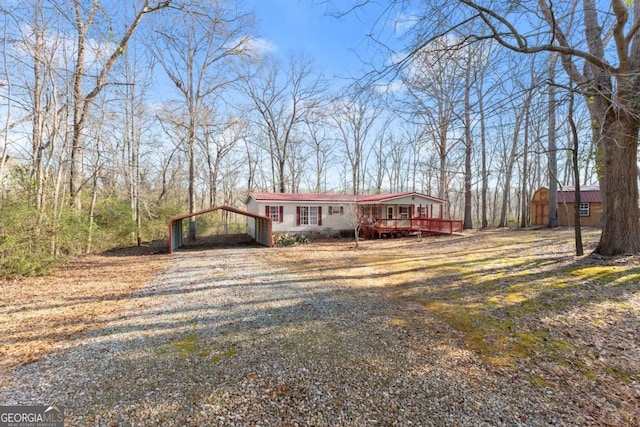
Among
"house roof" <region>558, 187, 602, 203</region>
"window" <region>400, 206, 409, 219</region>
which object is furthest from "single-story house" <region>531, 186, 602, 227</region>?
"window" <region>400, 206, 409, 219</region>

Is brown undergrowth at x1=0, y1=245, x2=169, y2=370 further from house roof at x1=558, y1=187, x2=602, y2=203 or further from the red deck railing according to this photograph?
house roof at x1=558, y1=187, x2=602, y2=203

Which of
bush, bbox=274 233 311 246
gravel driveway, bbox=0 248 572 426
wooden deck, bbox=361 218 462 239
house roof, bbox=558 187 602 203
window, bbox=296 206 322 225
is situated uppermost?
house roof, bbox=558 187 602 203

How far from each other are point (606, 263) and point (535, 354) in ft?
16.6

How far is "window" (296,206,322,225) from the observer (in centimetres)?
1727

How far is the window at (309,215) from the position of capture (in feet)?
56.6

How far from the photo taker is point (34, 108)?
314 inches

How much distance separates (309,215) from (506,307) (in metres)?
13.3

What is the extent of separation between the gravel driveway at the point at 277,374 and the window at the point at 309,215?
12.1 meters

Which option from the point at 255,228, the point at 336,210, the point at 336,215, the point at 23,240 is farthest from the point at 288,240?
the point at 23,240

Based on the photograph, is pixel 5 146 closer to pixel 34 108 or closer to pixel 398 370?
pixel 34 108

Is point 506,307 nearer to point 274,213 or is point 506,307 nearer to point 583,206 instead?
point 274,213

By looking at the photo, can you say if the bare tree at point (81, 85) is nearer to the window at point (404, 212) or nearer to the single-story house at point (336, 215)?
the single-story house at point (336, 215)

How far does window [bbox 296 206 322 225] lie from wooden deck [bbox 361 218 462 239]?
2941mm

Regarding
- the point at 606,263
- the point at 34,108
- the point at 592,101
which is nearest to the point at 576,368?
the point at 606,263
